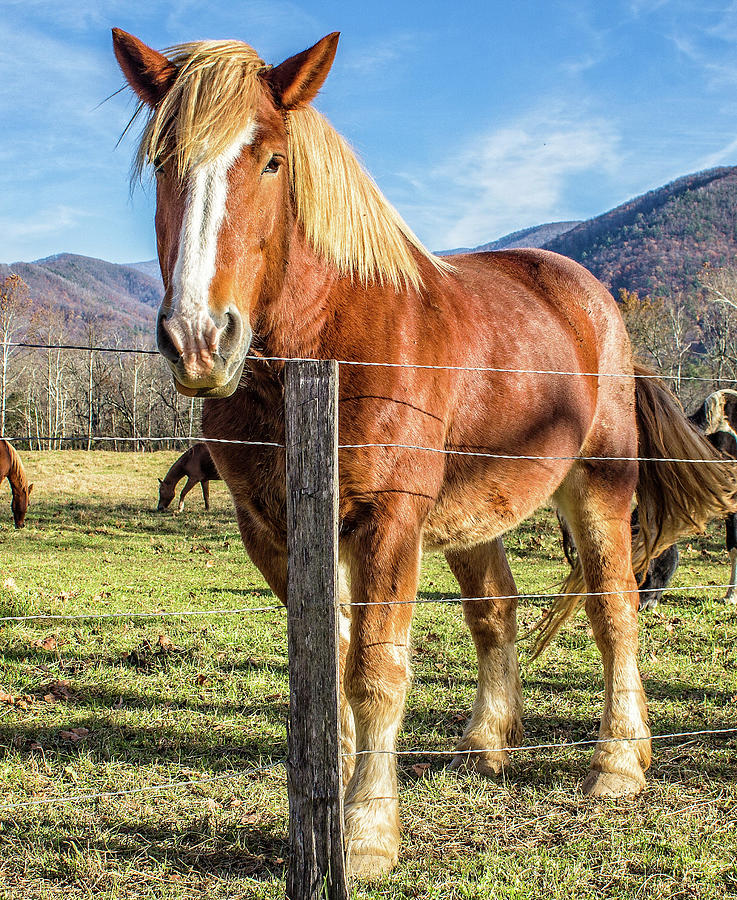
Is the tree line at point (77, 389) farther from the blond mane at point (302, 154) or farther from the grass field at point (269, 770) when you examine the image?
the blond mane at point (302, 154)

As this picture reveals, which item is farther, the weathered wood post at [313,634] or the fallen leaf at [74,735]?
the fallen leaf at [74,735]

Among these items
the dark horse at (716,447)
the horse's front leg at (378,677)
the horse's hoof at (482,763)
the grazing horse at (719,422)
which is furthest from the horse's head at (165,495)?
the horse's front leg at (378,677)

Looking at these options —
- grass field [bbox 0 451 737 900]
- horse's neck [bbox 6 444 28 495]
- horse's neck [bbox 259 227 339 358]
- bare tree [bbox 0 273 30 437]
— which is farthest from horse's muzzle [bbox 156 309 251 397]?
bare tree [bbox 0 273 30 437]

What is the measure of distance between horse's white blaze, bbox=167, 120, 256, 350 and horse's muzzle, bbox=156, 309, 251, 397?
3 cm

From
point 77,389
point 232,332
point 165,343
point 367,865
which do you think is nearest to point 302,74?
point 232,332

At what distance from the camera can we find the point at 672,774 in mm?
3354

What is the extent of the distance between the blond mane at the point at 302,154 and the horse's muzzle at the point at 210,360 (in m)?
0.56

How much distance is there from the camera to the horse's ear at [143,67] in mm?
2350

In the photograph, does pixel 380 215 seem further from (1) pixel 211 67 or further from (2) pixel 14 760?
(2) pixel 14 760

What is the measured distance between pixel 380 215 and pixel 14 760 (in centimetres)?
317

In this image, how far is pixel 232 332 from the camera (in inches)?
80.1

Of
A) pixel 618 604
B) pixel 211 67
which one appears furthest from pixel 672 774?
pixel 211 67

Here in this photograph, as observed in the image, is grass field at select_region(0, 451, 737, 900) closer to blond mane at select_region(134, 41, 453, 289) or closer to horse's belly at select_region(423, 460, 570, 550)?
horse's belly at select_region(423, 460, 570, 550)

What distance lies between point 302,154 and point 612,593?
8.61 feet
